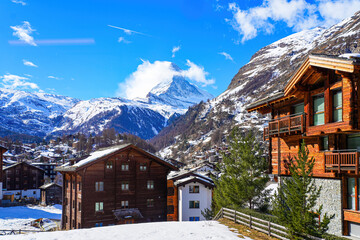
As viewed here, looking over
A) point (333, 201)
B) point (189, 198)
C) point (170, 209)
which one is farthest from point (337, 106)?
point (170, 209)

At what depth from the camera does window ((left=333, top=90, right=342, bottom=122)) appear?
1870 centimetres

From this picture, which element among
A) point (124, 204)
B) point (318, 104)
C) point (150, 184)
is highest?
point (318, 104)

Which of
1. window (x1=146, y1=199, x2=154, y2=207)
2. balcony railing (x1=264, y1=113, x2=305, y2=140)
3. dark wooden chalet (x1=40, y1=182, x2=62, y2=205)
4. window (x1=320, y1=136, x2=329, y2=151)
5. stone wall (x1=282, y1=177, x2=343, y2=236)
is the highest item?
balcony railing (x1=264, y1=113, x2=305, y2=140)

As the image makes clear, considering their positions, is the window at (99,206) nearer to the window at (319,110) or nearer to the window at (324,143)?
the window at (324,143)

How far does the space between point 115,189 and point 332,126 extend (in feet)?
100

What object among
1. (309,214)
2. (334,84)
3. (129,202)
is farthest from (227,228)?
(129,202)

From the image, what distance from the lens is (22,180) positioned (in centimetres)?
9906

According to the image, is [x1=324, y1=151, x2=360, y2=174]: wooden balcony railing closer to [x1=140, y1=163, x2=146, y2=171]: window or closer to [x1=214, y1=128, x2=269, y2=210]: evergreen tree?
[x1=214, y1=128, x2=269, y2=210]: evergreen tree

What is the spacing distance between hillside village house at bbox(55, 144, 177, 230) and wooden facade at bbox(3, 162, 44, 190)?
61.4 m

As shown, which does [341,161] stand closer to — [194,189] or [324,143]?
[324,143]

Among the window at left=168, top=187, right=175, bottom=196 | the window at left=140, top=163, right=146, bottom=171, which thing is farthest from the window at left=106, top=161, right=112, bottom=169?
the window at left=168, top=187, right=175, bottom=196

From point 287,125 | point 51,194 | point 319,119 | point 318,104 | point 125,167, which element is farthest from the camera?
point 51,194

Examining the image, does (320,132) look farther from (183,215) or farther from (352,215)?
(183,215)

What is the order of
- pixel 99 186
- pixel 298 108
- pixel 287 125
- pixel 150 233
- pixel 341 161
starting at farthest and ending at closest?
pixel 99 186 → pixel 298 108 → pixel 287 125 → pixel 150 233 → pixel 341 161
